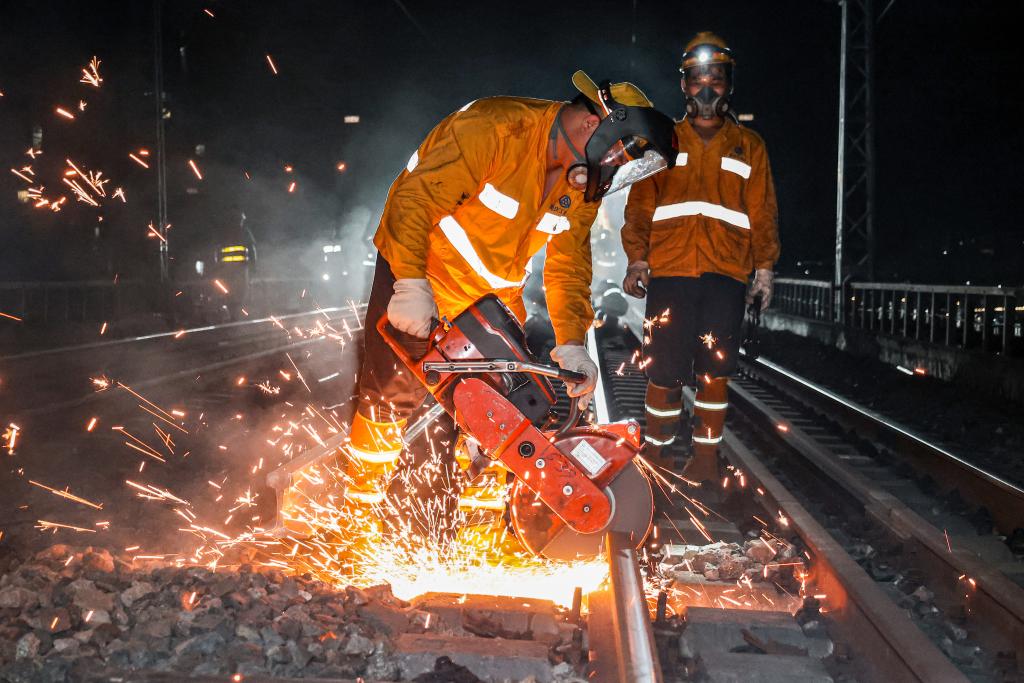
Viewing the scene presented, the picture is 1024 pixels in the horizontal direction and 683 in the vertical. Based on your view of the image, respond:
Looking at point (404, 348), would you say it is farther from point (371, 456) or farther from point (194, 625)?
point (194, 625)

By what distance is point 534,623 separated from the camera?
3.07m

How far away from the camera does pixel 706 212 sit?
512 cm

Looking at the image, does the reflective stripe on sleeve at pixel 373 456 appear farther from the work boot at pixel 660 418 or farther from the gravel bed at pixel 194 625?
the work boot at pixel 660 418

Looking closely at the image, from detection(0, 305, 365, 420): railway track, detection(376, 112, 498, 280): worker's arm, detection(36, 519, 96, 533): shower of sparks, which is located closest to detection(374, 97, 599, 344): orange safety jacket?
detection(376, 112, 498, 280): worker's arm

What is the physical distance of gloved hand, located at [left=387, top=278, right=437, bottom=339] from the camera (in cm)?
307

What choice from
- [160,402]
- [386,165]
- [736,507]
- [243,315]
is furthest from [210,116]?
[736,507]

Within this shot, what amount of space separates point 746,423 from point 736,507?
319cm

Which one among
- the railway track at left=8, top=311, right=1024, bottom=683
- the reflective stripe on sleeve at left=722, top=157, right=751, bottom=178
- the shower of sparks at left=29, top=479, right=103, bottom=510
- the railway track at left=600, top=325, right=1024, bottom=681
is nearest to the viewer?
the railway track at left=8, top=311, right=1024, bottom=683

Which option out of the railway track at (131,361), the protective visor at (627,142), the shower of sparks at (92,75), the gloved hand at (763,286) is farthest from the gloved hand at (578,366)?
the shower of sparks at (92,75)

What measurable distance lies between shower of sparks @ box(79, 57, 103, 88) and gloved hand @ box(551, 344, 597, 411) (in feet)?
76.2

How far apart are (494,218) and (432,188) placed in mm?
385

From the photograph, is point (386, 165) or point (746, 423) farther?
point (386, 165)

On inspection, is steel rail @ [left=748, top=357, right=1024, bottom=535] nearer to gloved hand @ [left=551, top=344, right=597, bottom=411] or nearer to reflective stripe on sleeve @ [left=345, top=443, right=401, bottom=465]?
gloved hand @ [left=551, top=344, right=597, bottom=411]

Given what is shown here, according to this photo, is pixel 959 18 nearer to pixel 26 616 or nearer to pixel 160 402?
pixel 160 402
